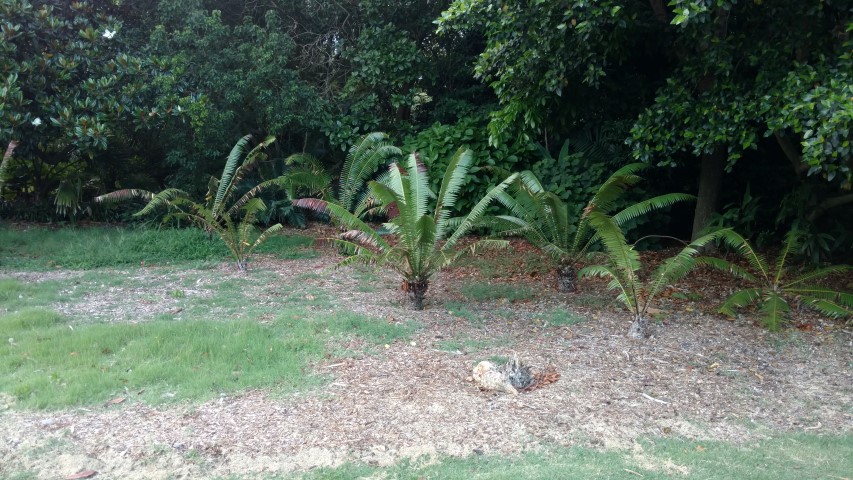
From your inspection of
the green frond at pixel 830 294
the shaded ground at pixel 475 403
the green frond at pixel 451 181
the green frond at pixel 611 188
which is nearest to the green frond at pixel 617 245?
the shaded ground at pixel 475 403

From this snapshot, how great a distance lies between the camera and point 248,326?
651 cm

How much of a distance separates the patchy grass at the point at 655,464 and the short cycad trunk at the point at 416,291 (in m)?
3.06

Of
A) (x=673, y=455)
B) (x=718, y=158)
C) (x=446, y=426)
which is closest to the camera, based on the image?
(x=673, y=455)

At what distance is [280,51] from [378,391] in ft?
25.9

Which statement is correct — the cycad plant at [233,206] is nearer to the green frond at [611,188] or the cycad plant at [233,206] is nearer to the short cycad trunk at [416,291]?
the short cycad trunk at [416,291]

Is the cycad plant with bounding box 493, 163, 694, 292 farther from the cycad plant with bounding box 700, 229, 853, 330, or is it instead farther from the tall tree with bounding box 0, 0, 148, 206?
the tall tree with bounding box 0, 0, 148, 206

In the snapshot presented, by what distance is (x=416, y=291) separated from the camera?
286 inches

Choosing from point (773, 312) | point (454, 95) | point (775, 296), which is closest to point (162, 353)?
point (773, 312)

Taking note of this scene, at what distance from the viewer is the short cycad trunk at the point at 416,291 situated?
723cm

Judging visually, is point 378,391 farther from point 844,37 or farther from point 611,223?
point 844,37

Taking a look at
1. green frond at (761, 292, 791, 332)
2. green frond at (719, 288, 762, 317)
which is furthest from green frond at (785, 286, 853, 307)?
green frond at (719, 288, 762, 317)

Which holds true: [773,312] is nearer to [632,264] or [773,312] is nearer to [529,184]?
[632,264]

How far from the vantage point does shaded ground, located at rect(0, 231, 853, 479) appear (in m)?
4.36

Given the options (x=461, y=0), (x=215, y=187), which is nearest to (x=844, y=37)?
(x=461, y=0)
